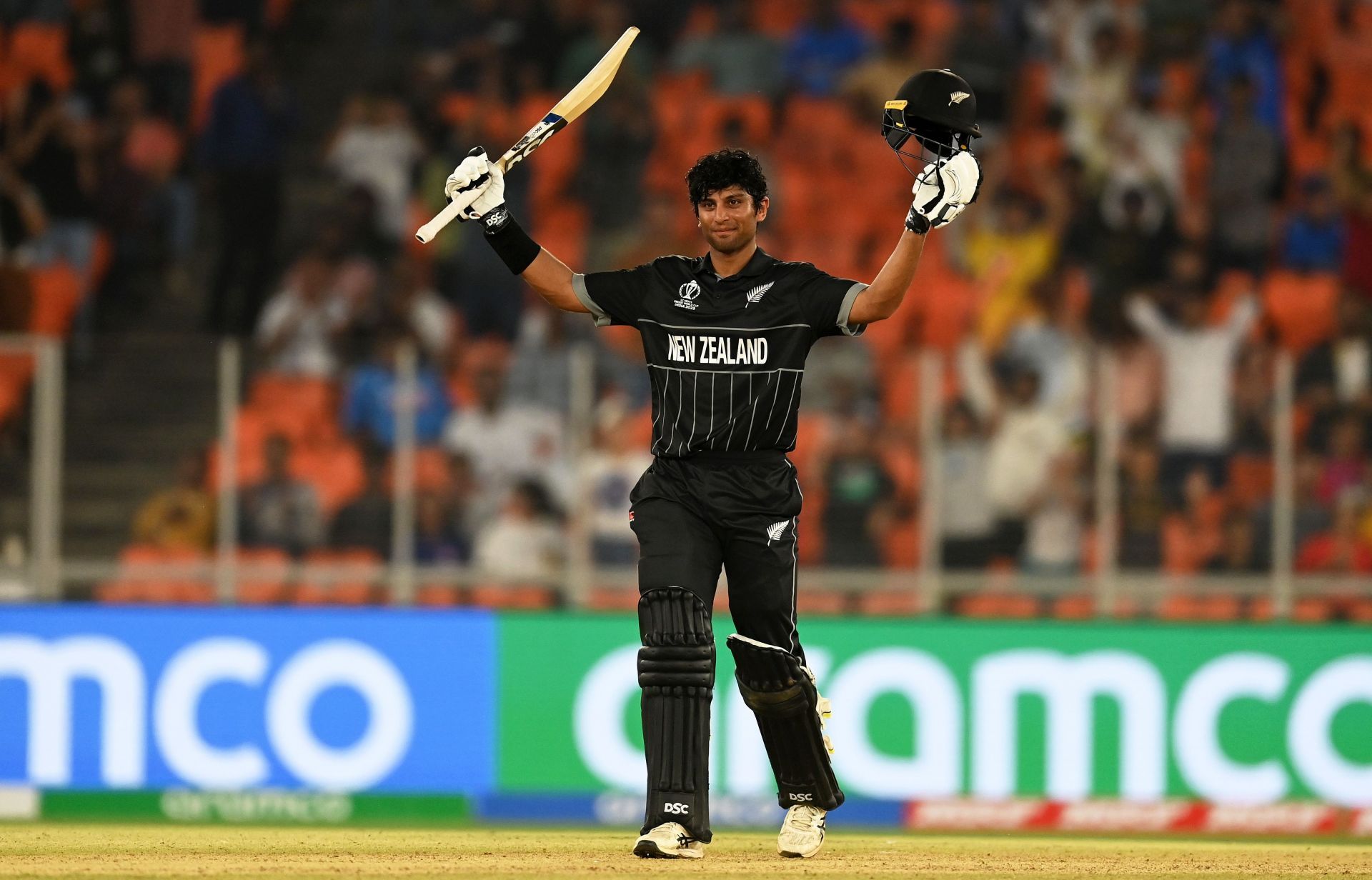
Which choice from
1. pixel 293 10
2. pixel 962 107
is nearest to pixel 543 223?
pixel 293 10

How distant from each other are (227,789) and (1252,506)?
206 inches

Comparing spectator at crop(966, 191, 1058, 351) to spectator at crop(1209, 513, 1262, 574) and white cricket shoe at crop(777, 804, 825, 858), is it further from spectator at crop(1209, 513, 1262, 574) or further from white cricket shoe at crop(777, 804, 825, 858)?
white cricket shoe at crop(777, 804, 825, 858)

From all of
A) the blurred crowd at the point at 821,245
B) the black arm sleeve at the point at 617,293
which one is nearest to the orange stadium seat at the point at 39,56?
the blurred crowd at the point at 821,245

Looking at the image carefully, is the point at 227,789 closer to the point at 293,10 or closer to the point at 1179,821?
the point at 1179,821

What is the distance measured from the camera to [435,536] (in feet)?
36.2

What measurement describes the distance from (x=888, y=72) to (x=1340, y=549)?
570cm

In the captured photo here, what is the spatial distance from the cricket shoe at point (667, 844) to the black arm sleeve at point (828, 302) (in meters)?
1.54

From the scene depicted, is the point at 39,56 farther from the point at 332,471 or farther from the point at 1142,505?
the point at 1142,505

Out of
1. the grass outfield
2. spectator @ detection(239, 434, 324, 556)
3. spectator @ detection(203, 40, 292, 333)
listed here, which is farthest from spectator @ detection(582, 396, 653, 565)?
spectator @ detection(203, 40, 292, 333)

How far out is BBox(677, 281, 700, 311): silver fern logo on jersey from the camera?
6.57 metres

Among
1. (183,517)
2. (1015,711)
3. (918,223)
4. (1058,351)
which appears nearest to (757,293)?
(918,223)

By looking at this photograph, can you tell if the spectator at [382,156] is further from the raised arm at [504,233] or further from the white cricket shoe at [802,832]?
the white cricket shoe at [802,832]

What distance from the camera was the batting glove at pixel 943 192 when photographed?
20.5 feet

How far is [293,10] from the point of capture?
16.3 meters
